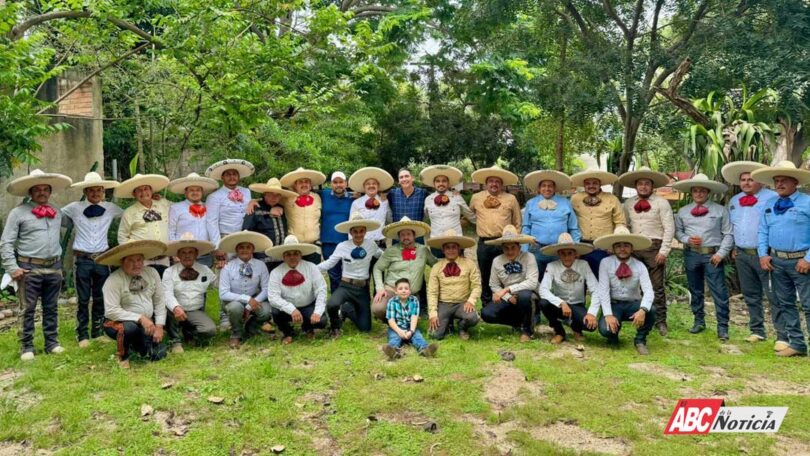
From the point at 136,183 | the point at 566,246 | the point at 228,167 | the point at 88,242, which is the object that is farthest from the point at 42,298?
the point at 566,246

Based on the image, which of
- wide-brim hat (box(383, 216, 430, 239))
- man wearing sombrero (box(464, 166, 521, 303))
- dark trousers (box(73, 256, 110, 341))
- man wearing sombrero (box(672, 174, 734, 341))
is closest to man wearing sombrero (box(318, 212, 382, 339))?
wide-brim hat (box(383, 216, 430, 239))

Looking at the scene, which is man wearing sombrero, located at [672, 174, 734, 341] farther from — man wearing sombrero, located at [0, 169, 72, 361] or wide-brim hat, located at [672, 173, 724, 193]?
man wearing sombrero, located at [0, 169, 72, 361]

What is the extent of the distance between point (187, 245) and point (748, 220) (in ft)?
18.3

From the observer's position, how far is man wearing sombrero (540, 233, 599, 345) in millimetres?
6223

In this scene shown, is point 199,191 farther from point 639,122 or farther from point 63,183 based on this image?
point 639,122

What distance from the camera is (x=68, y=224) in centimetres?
652

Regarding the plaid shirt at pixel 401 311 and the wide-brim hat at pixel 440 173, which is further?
the wide-brim hat at pixel 440 173

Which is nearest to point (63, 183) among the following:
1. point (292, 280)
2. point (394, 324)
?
point (292, 280)

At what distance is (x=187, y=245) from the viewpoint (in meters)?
6.16

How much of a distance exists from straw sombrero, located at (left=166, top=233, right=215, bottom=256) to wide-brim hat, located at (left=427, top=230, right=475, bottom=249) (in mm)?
Result: 2238

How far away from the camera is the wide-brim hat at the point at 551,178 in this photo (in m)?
6.82

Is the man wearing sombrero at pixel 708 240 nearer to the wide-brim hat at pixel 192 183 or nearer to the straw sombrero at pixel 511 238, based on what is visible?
the straw sombrero at pixel 511 238

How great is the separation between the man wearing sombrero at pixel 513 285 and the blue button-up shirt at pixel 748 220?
6.94ft

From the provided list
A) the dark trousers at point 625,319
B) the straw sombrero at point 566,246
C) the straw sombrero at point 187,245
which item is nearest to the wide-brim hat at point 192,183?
the straw sombrero at point 187,245
